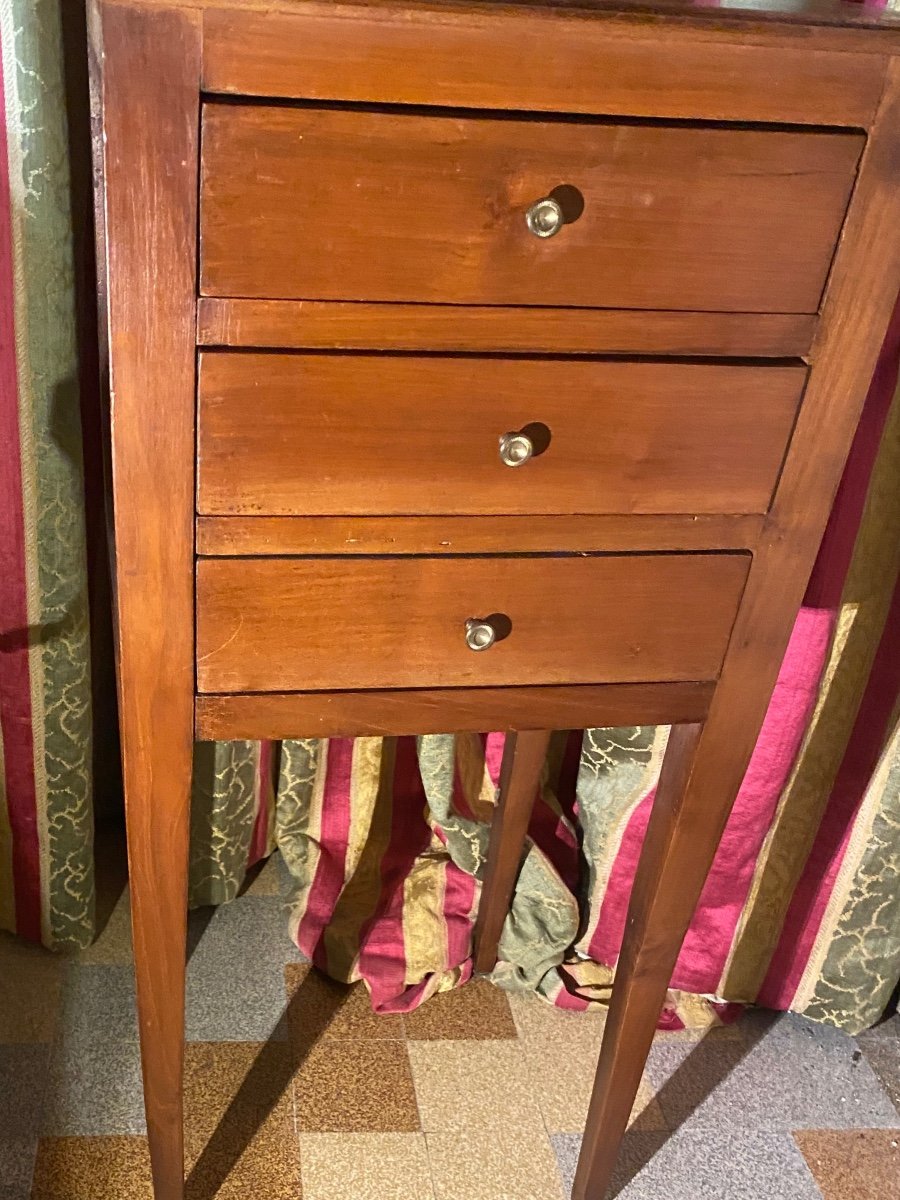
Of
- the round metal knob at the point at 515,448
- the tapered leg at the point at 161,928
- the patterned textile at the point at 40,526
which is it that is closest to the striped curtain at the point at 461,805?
the patterned textile at the point at 40,526

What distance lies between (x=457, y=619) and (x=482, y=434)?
5.3 inches

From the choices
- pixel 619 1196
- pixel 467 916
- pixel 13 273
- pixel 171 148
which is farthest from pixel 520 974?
pixel 171 148

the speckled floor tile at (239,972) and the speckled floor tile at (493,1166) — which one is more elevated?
the speckled floor tile at (239,972)

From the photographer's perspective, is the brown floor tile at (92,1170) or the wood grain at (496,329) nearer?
the wood grain at (496,329)

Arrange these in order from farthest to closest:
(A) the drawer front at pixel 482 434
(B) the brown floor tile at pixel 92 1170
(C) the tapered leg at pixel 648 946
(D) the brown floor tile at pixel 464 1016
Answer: (D) the brown floor tile at pixel 464 1016
(B) the brown floor tile at pixel 92 1170
(C) the tapered leg at pixel 648 946
(A) the drawer front at pixel 482 434

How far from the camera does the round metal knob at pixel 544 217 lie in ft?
2.24

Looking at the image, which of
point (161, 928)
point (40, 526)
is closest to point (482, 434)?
point (161, 928)

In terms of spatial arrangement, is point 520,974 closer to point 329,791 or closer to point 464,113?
point 329,791

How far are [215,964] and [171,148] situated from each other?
989 millimetres

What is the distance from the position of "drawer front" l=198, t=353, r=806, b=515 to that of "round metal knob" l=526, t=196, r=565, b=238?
0.27 ft

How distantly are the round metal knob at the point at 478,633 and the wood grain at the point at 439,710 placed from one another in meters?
0.05

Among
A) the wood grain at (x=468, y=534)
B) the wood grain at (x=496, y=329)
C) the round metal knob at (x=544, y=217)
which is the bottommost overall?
the wood grain at (x=468, y=534)

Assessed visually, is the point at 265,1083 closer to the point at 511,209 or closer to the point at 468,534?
the point at 468,534

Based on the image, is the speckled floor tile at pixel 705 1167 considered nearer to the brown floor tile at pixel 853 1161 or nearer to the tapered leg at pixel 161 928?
the brown floor tile at pixel 853 1161
